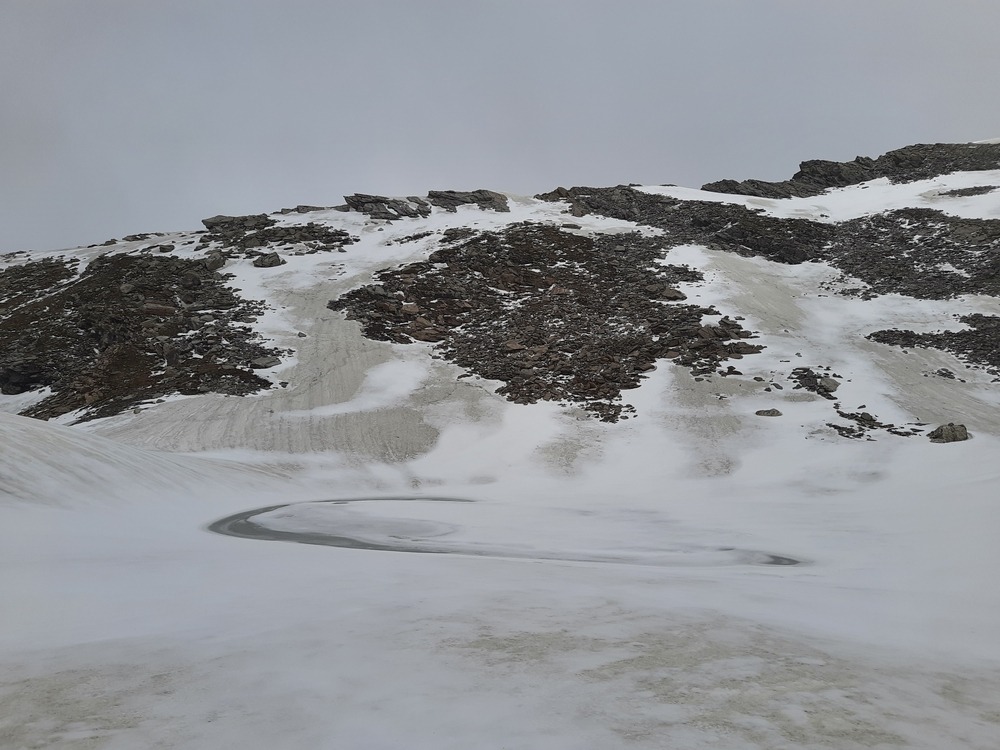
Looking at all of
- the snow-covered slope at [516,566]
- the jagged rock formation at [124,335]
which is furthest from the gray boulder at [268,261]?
the snow-covered slope at [516,566]

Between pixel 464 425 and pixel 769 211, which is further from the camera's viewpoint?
pixel 769 211

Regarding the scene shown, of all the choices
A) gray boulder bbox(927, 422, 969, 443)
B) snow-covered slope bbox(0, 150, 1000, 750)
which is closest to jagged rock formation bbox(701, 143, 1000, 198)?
snow-covered slope bbox(0, 150, 1000, 750)

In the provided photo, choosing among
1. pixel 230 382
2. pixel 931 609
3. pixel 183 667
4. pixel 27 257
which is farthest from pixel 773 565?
pixel 27 257

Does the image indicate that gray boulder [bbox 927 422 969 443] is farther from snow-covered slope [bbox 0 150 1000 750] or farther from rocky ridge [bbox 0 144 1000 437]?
rocky ridge [bbox 0 144 1000 437]

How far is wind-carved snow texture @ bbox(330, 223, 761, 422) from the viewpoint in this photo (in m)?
26.6

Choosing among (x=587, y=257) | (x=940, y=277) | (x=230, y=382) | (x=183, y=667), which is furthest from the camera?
(x=587, y=257)

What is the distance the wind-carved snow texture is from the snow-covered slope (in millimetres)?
1394

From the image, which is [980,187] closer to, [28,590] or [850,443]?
[850,443]

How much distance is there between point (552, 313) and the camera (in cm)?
3161

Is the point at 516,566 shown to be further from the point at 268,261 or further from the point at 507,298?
the point at 268,261

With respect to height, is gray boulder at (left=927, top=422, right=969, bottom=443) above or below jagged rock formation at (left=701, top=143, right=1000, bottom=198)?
below

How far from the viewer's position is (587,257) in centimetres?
3797

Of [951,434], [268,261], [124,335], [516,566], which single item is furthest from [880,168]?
[516,566]

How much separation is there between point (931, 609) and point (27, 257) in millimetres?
56679
